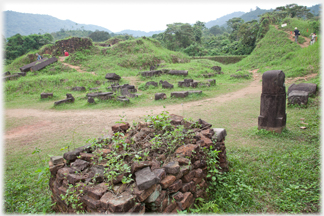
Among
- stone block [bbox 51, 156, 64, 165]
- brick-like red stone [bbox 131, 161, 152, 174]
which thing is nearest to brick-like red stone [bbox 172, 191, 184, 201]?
brick-like red stone [bbox 131, 161, 152, 174]

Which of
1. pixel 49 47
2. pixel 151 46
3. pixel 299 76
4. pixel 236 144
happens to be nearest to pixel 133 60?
pixel 151 46

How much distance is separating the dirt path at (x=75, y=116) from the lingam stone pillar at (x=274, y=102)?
3.13 meters

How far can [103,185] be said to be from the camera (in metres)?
2.46

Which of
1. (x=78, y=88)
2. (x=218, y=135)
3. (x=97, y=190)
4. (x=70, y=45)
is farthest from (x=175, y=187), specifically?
(x=70, y=45)

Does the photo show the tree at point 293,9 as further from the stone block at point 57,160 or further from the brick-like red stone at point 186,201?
the stone block at point 57,160

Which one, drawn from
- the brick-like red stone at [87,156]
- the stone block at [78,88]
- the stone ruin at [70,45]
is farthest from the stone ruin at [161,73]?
the brick-like red stone at [87,156]

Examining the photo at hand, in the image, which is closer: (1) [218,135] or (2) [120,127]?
(1) [218,135]

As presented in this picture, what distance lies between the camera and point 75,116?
7.99 meters

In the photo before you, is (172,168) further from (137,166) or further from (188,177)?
(137,166)

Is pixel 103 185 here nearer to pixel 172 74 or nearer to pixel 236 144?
pixel 236 144

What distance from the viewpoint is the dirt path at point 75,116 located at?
6.57m

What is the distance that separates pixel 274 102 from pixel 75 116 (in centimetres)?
682

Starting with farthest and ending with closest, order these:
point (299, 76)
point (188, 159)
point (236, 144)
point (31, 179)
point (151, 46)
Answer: point (151, 46) < point (299, 76) < point (236, 144) < point (31, 179) < point (188, 159)

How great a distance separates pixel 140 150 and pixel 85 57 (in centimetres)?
1987
